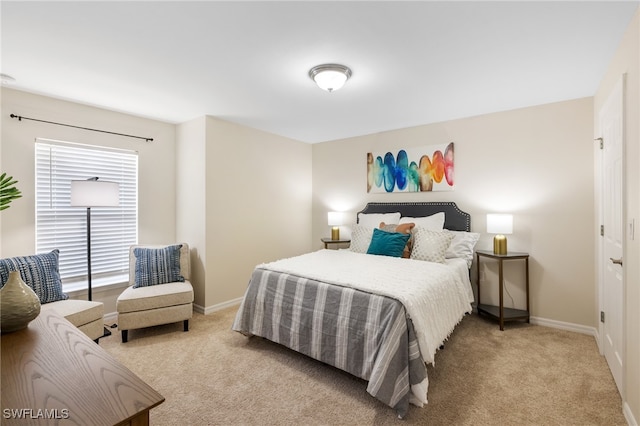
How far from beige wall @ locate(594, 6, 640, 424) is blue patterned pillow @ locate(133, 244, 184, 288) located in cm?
381

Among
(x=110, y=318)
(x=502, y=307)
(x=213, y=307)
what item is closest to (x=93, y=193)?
(x=110, y=318)

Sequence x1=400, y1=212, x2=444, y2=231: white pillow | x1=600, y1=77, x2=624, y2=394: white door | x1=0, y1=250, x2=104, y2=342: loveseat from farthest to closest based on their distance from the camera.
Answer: x1=400, y1=212, x2=444, y2=231: white pillow
x1=0, y1=250, x2=104, y2=342: loveseat
x1=600, y1=77, x2=624, y2=394: white door

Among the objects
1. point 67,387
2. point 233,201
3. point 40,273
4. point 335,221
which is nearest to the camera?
point 67,387

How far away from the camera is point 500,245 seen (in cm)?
316

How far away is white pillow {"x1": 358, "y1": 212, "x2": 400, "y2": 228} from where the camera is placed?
391 cm

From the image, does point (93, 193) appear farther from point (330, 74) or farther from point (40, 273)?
point (330, 74)

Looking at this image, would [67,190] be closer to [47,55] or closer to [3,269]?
[3,269]

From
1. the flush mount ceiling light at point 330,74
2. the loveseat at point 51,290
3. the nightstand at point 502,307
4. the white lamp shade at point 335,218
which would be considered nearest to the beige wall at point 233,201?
the white lamp shade at point 335,218

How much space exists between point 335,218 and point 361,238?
0.84 metres

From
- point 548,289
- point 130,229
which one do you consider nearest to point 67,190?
point 130,229

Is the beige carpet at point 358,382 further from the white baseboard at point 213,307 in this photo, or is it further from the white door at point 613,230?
the white baseboard at point 213,307

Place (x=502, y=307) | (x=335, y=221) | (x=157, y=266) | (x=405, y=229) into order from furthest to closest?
(x=335, y=221)
(x=405, y=229)
(x=157, y=266)
(x=502, y=307)

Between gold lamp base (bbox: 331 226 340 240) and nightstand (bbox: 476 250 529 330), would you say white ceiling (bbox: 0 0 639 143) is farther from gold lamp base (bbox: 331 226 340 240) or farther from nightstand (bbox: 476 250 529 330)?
gold lamp base (bbox: 331 226 340 240)

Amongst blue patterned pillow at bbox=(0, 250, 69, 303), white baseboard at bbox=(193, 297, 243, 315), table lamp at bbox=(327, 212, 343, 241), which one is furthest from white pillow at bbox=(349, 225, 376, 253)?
blue patterned pillow at bbox=(0, 250, 69, 303)
